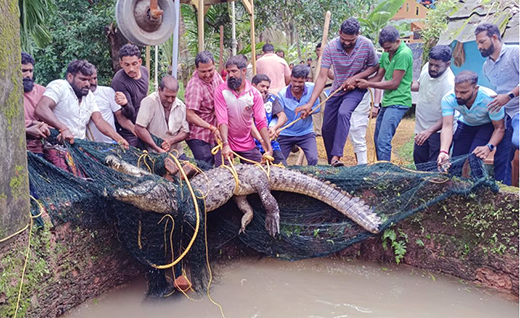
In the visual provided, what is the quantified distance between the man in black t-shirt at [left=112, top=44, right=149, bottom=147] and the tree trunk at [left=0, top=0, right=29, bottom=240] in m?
1.95

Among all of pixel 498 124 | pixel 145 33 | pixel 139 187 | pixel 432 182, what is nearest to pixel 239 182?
pixel 139 187

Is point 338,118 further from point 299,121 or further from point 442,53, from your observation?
point 442,53

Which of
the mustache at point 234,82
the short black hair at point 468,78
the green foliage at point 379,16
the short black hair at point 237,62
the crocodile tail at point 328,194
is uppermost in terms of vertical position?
the green foliage at point 379,16

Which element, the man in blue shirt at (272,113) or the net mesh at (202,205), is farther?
the man in blue shirt at (272,113)

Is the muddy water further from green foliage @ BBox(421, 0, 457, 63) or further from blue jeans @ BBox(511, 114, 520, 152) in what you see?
green foliage @ BBox(421, 0, 457, 63)

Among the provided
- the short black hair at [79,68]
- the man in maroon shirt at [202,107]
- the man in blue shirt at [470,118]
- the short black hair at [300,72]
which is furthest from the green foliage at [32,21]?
the man in blue shirt at [470,118]

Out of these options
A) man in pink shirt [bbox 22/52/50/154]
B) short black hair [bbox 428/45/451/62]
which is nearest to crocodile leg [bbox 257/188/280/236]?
man in pink shirt [bbox 22/52/50/154]

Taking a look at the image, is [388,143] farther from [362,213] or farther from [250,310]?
[250,310]

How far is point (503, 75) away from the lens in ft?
14.4

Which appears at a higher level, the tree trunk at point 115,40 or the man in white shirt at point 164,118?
the tree trunk at point 115,40

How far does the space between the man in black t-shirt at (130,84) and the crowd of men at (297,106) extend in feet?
0.03

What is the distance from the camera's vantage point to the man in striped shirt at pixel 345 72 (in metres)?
4.86

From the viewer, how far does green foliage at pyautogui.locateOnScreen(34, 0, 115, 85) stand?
9516mm

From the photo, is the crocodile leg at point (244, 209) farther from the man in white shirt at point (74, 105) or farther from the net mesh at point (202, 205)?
the man in white shirt at point (74, 105)
